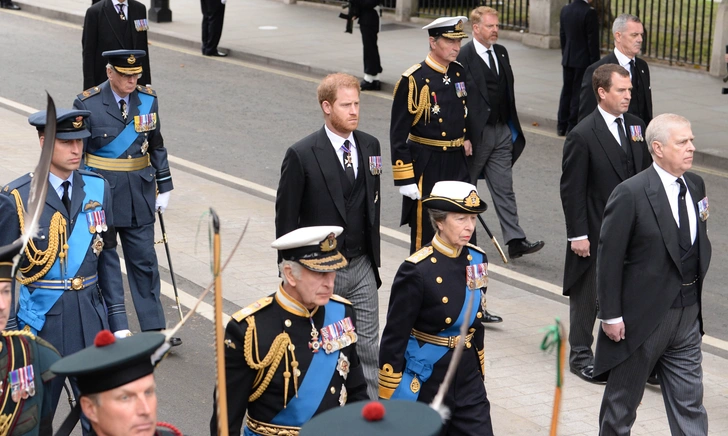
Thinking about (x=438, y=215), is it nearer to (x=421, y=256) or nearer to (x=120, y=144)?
(x=421, y=256)

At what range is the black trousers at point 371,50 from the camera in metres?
18.5

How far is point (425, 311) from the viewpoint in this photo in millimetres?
5848

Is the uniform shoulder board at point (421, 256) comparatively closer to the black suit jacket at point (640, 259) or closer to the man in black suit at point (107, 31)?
the black suit jacket at point (640, 259)

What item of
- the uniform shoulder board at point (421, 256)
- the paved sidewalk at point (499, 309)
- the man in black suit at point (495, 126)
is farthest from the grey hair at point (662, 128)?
the man in black suit at point (495, 126)

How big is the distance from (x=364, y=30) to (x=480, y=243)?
8155 millimetres

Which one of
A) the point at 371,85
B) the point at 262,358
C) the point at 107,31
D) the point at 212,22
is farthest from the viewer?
the point at 212,22

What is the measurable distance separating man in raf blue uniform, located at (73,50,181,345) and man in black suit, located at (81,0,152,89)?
3910 millimetres

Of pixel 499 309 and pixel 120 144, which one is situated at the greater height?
pixel 120 144

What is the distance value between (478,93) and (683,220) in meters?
3.98

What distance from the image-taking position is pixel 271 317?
194 inches

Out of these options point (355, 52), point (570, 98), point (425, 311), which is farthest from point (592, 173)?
point (355, 52)

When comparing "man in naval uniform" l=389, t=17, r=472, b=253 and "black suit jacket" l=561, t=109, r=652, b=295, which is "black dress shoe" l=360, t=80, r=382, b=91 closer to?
"man in naval uniform" l=389, t=17, r=472, b=253

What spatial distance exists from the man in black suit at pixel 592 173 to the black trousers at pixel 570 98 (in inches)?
290

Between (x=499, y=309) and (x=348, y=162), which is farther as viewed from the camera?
(x=499, y=309)
